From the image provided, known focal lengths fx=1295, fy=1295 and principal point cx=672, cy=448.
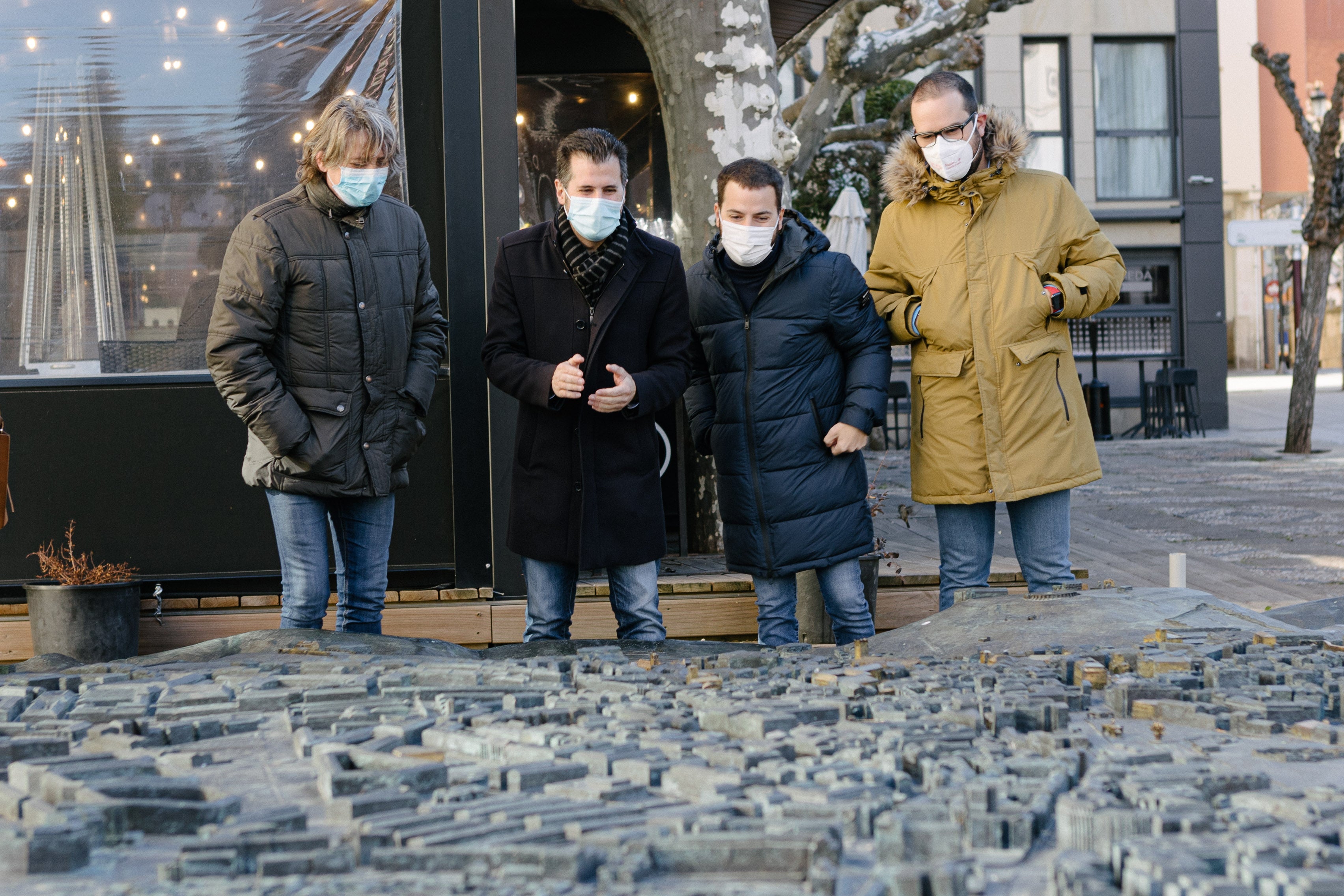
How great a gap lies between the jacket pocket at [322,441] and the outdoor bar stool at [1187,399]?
18.3 meters

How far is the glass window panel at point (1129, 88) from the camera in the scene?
73.4 feet

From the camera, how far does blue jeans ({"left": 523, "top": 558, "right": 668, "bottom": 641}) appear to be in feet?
13.9

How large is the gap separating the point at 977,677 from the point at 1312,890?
1376mm

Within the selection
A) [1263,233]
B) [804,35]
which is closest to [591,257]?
[804,35]

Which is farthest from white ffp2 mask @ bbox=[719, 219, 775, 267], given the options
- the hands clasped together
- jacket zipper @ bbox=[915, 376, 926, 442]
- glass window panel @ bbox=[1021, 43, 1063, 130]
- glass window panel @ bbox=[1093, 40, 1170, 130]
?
glass window panel @ bbox=[1093, 40, 1170, 130]

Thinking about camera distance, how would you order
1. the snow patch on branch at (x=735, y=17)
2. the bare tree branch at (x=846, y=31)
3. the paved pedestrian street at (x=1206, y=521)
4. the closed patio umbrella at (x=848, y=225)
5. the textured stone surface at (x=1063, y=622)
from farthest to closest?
the closed patio umbrella at (x=848, y=225), the bare tree branch at (x=846, y=31), the paved pedestrian street at (x=1206, y=521), the snow patch on branch at (x=735, y=17), the textured stone surface at (x=1063, y=622)

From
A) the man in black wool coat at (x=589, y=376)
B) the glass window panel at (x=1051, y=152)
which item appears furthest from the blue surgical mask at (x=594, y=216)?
the glass window panel at (x=1051, y=152)

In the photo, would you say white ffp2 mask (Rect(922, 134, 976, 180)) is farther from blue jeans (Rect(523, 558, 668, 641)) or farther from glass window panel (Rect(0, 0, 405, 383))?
glass window panel (Rect(0, 0, 405, 383))

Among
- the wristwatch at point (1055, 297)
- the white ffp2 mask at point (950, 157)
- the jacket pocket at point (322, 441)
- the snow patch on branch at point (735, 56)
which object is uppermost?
the snow patch on branch at point (735, 56)

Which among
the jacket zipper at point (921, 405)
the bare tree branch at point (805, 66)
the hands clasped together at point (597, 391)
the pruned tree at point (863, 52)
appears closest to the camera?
the hands clasped together at point (597, 391)

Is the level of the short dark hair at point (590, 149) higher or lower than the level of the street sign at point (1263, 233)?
lower

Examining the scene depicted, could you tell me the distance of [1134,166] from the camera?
73.4 ft

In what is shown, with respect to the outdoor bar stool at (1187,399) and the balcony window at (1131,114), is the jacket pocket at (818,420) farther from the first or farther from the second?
the balcony window at (1131,114)

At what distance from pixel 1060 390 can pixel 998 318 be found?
323mm
